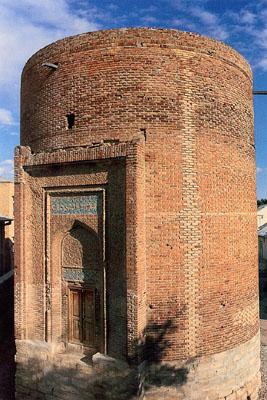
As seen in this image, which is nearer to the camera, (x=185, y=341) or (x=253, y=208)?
(x=185, y=341)

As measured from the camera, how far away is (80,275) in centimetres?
923

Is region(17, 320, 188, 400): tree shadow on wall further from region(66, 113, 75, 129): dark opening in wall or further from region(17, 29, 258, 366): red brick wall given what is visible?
region(66, 113, 75, 129): dark opening in wall

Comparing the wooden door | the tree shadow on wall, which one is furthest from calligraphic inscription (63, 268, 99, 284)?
the tree shadow on wall

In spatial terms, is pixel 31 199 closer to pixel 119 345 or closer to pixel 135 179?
pixel 135 179

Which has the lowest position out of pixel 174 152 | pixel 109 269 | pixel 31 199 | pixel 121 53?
pixel 109 269

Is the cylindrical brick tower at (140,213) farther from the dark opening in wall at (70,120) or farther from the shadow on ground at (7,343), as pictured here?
the shadow on ground at (7,343)

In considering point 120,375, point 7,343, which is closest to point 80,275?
point 120,375

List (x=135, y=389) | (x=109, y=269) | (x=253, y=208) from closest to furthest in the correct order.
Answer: (x=135, y=389), (x=109, y=269), (x=253, y=208)

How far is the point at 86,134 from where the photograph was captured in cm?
908

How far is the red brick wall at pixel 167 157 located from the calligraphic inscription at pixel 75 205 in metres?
0.44

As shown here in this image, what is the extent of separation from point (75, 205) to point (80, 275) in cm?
184

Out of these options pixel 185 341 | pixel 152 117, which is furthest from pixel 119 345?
pixel 152 117

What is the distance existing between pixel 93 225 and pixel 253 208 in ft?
16.7

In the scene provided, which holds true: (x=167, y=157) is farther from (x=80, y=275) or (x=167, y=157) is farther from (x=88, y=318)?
(x=88, y=318)
